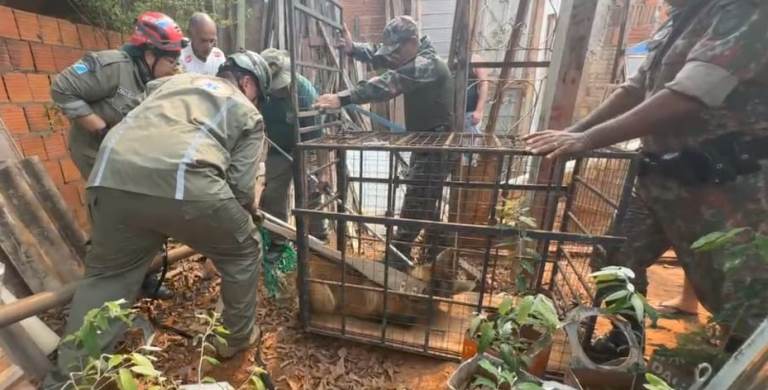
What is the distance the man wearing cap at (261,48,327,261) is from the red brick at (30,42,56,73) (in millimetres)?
1491

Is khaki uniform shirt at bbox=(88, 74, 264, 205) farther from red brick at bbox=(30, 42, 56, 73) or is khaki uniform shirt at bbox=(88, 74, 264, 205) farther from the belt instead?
the belt

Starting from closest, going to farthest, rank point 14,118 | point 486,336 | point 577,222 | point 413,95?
point 486,336 < point 577,222 < point 14,118 < point 413,95

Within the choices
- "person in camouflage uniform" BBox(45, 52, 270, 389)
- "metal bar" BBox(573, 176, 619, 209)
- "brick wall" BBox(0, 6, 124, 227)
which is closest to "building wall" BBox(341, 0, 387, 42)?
"brick wall" BBox(0, 6, 124, 227)

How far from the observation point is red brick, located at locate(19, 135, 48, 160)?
252cm

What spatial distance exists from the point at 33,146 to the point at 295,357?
238 cm

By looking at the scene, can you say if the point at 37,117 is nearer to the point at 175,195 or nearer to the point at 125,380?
the point at 175,195

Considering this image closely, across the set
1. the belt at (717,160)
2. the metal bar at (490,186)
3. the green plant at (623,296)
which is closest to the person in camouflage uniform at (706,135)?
the belt at (717,160)

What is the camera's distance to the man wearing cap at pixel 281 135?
2.93 metres

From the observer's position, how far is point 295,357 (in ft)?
7.39

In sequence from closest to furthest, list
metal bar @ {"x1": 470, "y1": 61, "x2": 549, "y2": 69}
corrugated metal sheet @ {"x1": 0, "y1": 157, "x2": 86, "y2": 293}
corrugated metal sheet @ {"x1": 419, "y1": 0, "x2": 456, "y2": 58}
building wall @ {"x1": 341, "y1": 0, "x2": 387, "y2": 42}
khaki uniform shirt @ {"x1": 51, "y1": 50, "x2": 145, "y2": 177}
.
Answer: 1. corrugated metal sheet @ {"x1": 0, "y1": 157, "x2": 86, "y2": 293}
2. khaki uniform shirt @ {"x1": 51, "y1": 50, "x2": 145, "y2": 177}
3. metal bar @ {"x1": 470, "y1": 61, "x2": 549, "y2": 69}
4. building wall @ {"x1": 341, "y1": 0, "x2": 387, "y2": 42}
5. corrugated metal sheet @ {"x1": 419, "y1": 0, "x2": 456, "y2": 58}

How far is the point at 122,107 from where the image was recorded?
2.51 m

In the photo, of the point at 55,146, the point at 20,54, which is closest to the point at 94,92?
the point at 20,54

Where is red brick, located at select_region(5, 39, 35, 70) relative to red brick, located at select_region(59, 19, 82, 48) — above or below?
below

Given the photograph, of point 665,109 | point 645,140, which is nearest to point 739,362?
point 665,109
